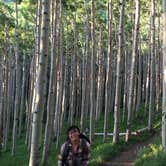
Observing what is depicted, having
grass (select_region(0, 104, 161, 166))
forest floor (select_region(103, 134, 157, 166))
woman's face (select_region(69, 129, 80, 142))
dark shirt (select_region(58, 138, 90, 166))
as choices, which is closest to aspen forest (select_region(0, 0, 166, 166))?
grass (select_region(0, 104, 161, 166))

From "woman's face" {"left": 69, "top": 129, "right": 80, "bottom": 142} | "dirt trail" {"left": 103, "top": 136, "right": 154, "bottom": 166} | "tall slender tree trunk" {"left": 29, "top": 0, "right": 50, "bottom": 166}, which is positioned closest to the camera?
"woman's face" {"left": 69, "top": 129, "right": 80, "bottom": 142}

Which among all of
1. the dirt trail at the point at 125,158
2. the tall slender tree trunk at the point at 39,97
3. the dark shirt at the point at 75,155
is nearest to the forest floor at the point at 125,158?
the dirt trail at the point at 125,158

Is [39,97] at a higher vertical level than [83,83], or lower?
lower

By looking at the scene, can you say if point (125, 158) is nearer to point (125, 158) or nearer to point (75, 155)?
point (125, 158)

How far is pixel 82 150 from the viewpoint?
6285 millimetres

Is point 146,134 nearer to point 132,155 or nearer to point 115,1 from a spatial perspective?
point 132,155

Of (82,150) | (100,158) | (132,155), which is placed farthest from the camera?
(132,155)

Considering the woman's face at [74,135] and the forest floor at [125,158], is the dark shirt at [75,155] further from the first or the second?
the forest floor at [125,158]

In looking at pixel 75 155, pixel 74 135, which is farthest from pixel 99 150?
pixel 74 135

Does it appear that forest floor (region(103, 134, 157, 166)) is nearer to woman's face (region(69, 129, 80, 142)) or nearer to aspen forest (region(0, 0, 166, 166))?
aspen forest (region(0, 0, 166, 166))

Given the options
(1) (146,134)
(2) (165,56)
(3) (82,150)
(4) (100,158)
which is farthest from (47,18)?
(1) (146,134)

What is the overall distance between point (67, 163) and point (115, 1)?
19.9 metres

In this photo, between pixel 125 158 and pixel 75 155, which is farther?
pixel 125 158

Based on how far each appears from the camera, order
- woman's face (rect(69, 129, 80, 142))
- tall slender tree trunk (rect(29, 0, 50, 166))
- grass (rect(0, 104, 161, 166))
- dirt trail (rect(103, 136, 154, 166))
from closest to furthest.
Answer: woman's face (rect(69, 129, 80, 142)) < tall slender tree trunk (rect(29, 0, 50, 166)) < dirt trail (rect(103, 136, 154, 166)) < grass (rect(0, 104, 161, 166))
